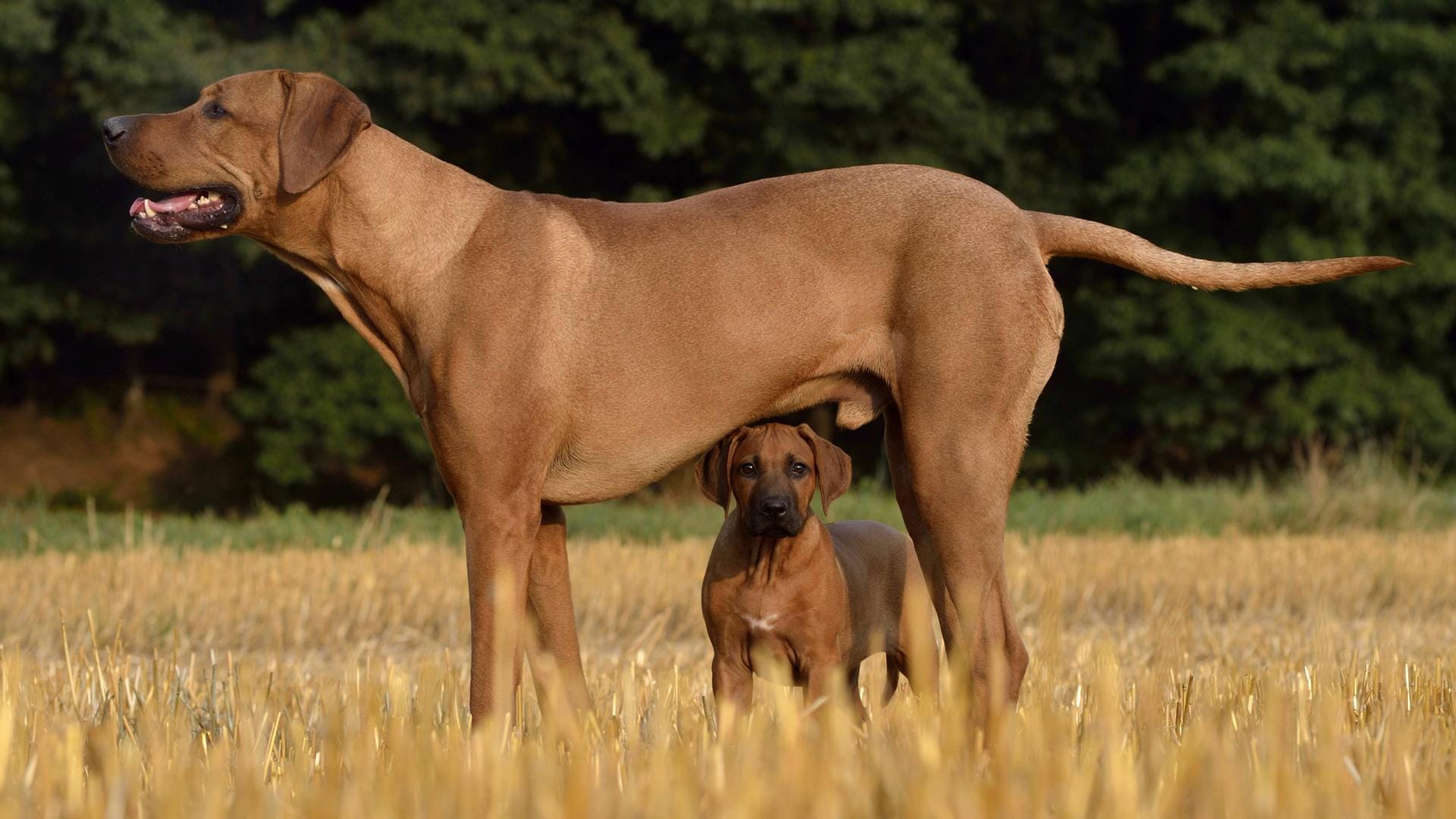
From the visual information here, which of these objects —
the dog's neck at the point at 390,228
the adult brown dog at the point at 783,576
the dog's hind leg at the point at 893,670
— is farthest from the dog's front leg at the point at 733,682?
the dog's neck at the point at 390,228

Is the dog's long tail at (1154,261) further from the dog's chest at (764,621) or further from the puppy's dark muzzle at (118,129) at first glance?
the puppy's dark muzzle at (118,129)

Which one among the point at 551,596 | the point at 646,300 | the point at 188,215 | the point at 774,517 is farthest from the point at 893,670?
the point at 188,215

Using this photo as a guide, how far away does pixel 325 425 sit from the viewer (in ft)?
64.8

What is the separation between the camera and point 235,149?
4.91 metres

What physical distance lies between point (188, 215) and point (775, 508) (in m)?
2.16

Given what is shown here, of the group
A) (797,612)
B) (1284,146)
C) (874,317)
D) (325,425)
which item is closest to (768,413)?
(874,317)

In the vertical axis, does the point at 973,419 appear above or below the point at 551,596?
above

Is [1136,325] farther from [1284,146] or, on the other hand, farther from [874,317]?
[874,317]

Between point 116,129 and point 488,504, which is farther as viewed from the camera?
point 116,129

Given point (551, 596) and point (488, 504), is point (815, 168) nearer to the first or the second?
point (551, 596)

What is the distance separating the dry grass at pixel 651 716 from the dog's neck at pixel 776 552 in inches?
18.8

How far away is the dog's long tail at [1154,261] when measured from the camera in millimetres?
4930

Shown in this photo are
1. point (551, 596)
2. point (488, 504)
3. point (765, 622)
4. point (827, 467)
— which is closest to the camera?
point (488, 504)

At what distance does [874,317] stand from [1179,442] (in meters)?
19.5
